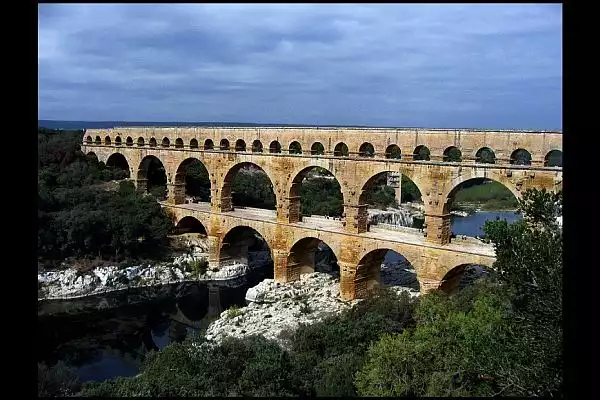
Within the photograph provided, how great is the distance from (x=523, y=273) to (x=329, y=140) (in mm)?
13714

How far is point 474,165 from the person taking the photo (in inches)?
562

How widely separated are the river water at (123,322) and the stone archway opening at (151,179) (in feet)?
20.8

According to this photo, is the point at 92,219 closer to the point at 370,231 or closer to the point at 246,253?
the point at 246,253

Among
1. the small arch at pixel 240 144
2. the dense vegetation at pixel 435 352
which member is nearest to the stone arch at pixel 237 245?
the small arch at pixel 240 144

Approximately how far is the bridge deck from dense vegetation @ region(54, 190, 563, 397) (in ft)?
7.26

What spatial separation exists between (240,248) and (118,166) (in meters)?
10.2

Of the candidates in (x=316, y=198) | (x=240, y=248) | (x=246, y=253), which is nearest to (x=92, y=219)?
(x=240, y=248)

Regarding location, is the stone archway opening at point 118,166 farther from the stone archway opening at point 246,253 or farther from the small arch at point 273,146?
the small arch at point 273,146

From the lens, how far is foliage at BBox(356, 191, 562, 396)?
5902 millimetres

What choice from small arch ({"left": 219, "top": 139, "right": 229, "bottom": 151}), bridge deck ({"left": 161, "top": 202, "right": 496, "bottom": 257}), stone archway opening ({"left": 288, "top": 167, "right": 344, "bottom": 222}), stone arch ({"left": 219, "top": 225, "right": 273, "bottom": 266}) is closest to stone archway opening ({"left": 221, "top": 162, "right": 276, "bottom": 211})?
small arch ({"left": 219, "top": 139, "right": 229, "bottom": 151})

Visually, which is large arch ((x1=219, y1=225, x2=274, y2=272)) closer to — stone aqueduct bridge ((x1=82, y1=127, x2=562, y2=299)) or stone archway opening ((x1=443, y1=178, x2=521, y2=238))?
stone aqueduct bridge ((x1=82, y1=127, x2=562, y2=299))

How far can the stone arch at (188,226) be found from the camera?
2317 cm
